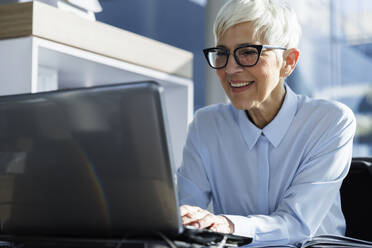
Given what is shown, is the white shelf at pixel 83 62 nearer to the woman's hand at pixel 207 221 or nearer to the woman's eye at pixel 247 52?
the woman's eye at pixel 247 52

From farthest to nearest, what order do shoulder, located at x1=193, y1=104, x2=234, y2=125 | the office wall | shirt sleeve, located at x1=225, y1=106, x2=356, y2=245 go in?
the office wall, shoulder, located at x1=193, y1=104, x2=234, y2=125, shirt sleeve, located at x1=225, y1=106, x2=356, y2=245

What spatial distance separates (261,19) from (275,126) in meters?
0.28

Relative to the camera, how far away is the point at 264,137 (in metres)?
1.41

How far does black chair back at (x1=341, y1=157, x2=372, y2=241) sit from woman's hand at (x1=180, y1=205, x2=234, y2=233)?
478mm

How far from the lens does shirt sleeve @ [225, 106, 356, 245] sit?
112 centimetres

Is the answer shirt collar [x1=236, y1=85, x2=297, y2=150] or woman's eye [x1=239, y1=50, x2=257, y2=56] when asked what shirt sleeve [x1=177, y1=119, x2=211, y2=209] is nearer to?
shirt collar [x1=236, y1=85, x2=297, y2=150]

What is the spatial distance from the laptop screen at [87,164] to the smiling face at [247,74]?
654 mm

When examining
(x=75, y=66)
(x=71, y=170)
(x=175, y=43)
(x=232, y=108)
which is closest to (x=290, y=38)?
(x=232, y=108)

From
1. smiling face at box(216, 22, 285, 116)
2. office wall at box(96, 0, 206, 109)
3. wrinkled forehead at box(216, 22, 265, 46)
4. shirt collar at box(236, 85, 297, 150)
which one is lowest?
shirt collar at box(236, 85, 297, 150)

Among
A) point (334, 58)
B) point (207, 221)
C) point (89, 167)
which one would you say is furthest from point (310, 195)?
point (334, 58)

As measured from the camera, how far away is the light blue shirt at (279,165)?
1.22 m

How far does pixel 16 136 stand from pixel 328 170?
728 mm

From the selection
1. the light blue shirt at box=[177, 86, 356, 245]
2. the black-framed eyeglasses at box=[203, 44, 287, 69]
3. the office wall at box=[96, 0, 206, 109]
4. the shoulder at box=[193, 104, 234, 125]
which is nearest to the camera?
the light blue shirt at box=[177, 86, 356, 245]

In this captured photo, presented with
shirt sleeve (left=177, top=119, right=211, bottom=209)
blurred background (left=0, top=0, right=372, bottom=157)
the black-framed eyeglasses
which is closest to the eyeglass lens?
the black-framed eyeglasses
